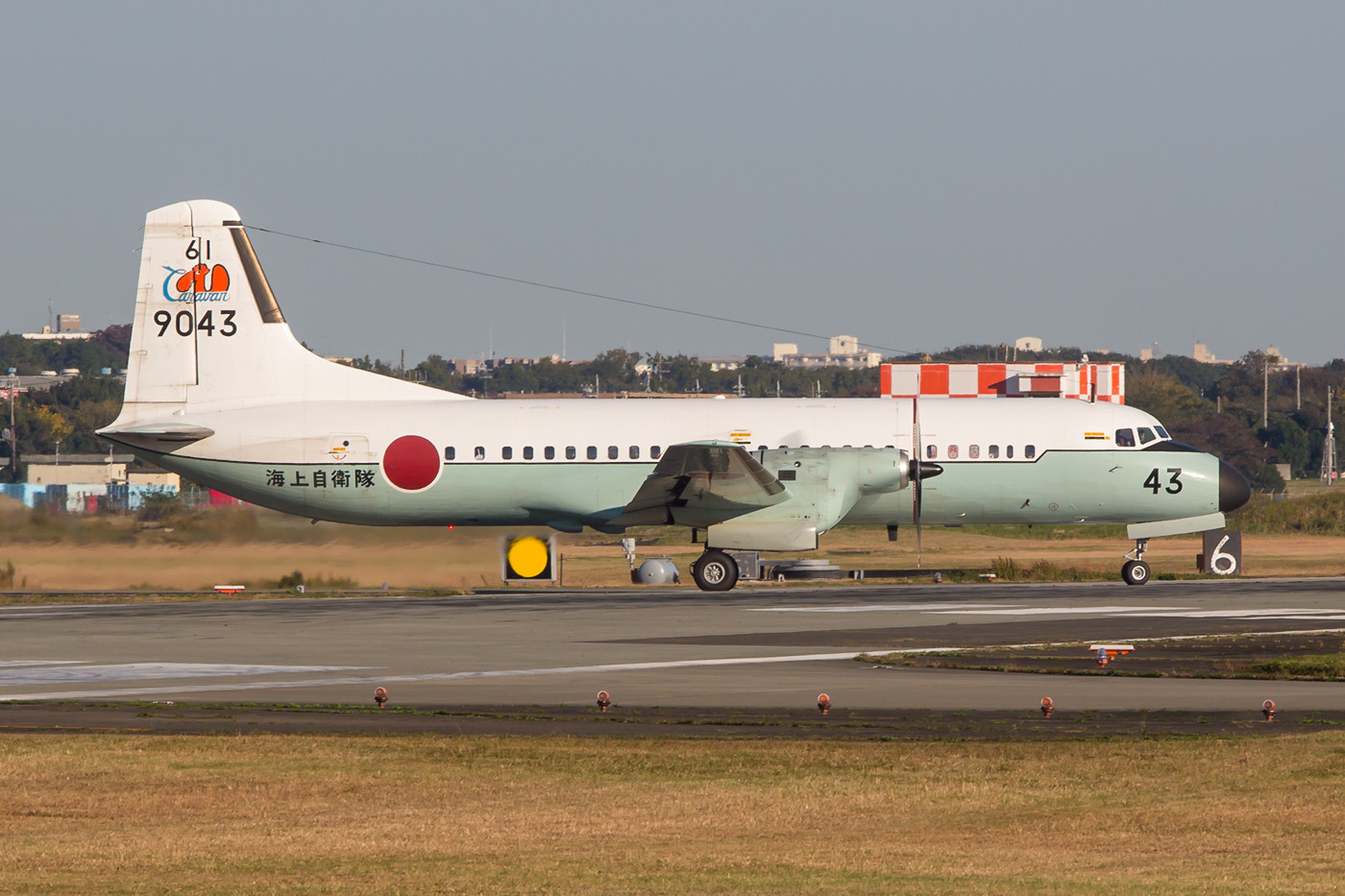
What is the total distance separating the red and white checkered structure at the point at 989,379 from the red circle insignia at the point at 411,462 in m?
37.5

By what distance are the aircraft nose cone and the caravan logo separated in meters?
23.6

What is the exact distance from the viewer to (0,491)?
35406mm

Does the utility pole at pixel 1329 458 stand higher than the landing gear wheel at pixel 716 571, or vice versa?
the utility pole at pixel 1329 458

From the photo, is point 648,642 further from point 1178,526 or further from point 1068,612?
point 1178,526

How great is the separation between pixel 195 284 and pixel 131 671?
16.3 meters

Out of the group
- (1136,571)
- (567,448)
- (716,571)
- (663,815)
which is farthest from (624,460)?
(663,815)

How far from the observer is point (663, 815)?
1165 centimetres

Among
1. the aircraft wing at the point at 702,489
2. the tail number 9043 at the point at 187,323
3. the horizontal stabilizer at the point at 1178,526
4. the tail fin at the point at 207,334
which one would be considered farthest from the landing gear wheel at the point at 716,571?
the tail number 9043 at the point at 187,323

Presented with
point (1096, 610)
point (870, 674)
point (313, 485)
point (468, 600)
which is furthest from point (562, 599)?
point (870, 674)

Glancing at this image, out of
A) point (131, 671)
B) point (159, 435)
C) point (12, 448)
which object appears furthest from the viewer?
point (12, 448)

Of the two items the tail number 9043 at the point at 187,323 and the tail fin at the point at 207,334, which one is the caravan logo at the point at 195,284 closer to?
the tail fin at the point at 207,334

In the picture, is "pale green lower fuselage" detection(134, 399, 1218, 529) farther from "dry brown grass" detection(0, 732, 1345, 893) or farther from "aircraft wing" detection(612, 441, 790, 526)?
"dry brown grass" detection(0, 732, 1345, 893)

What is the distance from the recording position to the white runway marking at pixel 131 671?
1994 cm

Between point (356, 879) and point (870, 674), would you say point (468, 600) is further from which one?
point (356, 879)
